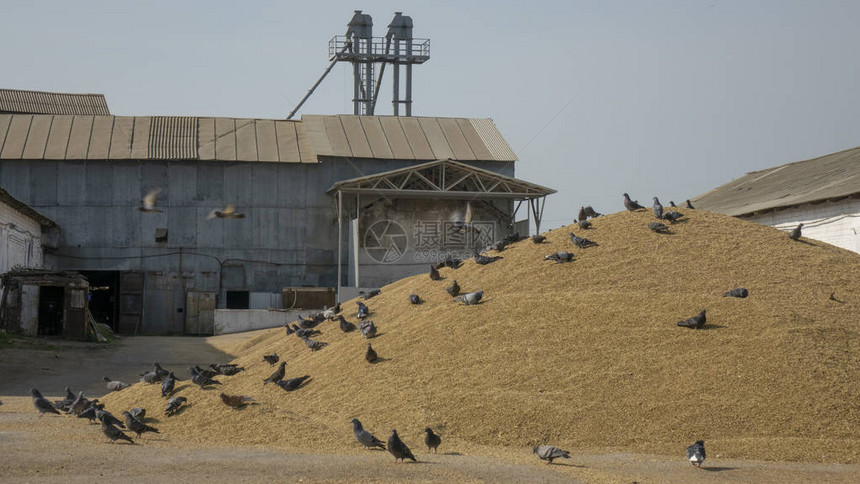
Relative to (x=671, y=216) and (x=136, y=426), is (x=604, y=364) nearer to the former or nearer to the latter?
(x=671, y=216)

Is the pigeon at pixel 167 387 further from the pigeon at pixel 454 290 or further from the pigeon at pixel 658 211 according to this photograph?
the pigeon at pixel 658 211

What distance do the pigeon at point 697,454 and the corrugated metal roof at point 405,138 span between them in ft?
102

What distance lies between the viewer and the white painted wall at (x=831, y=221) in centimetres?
2684

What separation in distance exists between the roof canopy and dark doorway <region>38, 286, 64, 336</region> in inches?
439

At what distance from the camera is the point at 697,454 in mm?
11211

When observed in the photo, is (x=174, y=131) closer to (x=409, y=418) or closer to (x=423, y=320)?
(x=423, y=320)

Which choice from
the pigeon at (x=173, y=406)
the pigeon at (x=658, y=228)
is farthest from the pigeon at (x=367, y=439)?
the pigeon at (x=658, y=228)

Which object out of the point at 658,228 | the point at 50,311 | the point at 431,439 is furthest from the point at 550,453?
the point at 50,311

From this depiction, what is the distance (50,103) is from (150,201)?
2073 cm

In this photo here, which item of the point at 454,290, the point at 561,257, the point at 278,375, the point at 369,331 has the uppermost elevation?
the point at 561,257

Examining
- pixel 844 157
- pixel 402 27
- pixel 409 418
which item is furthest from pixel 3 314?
pixel 402 27

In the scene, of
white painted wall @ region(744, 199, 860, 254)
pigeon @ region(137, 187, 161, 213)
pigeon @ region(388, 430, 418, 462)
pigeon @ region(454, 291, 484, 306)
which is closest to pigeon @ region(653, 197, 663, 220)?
pigeon @ region(454, 291, 484, 306)

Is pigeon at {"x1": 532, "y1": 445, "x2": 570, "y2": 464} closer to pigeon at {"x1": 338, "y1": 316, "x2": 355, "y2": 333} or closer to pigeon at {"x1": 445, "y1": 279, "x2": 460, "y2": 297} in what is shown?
pigeon at {"x1": 445, "y1": 279, "x2": 460, "y2": 297}

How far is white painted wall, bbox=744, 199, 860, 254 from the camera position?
1057 inches
